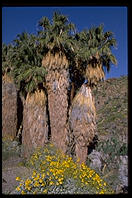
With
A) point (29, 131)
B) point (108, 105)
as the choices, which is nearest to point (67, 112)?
point (29, 131)

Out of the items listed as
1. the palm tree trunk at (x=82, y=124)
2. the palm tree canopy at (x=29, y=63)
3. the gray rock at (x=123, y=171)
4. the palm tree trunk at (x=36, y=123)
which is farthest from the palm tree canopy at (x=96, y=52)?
the gray rock at (x=123, y=171)

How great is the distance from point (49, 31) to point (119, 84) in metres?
31.4

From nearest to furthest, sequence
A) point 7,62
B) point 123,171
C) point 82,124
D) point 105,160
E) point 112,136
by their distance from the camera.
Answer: point 123,171 → point 82,124 → point 105,160 → point 7,62 → point 112,136

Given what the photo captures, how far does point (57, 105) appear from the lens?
38.5 ft

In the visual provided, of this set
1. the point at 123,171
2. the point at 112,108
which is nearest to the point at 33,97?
the point at 123,171

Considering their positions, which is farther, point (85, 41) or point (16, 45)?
point (16, 45)

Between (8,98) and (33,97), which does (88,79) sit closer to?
(33,97)

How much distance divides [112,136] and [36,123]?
33.7 ft

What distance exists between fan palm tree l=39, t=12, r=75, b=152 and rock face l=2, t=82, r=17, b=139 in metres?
4.56

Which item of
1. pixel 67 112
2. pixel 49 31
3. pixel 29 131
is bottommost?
pixel 29 131

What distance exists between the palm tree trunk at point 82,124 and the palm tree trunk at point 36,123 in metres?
1.42

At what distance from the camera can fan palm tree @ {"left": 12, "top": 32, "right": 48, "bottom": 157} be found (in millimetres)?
11742

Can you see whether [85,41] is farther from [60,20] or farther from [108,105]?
[108,105]
